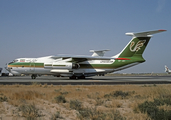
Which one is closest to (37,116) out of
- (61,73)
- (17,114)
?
(17,114)

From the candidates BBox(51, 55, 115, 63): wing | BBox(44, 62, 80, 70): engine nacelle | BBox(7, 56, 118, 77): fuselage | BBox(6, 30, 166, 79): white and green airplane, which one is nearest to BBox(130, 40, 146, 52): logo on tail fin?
BBox(6, 30, 166, 79): white and green airplane

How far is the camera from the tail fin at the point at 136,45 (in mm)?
27594

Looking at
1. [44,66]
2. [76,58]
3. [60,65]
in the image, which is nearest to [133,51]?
[76,58]

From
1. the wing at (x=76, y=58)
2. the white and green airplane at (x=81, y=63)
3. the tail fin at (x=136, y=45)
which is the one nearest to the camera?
the wing at (x=76, y=58)

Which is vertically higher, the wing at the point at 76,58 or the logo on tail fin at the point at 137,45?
the logo on tail fin at the point at 137,45

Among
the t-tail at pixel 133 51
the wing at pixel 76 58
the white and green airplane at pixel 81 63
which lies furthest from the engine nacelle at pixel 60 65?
the t-tail at pixel 133 51

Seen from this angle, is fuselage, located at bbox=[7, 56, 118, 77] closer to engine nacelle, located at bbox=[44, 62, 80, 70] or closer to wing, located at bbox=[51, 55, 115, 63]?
engine nacelle, located at bbox=[44, 62, 80, 70]

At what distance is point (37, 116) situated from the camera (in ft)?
19.5

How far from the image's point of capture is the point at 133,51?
92.4 feet

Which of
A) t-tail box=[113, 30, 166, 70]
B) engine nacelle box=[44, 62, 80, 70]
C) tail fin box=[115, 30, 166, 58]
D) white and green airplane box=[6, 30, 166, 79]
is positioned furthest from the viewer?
t-tail box=[113, 30, 166, 70]

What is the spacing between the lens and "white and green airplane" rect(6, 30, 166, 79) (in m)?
27.5

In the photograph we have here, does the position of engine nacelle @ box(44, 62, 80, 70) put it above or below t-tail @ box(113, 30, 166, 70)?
below

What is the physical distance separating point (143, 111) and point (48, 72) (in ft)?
73.3

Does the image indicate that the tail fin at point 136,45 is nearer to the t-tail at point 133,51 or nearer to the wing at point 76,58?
the t-tail at point 133,51
